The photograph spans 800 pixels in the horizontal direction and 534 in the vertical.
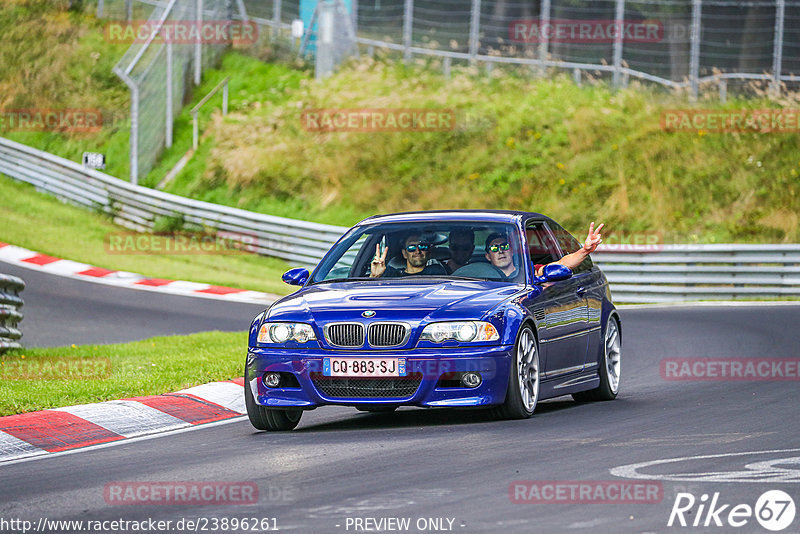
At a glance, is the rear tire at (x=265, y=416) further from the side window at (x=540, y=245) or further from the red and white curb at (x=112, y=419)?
the side window at (x=540, y=245)

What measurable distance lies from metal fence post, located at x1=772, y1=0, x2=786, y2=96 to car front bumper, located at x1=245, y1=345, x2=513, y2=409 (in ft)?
69.9

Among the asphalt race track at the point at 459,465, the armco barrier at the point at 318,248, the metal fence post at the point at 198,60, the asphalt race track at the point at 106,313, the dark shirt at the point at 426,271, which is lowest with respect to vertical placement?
the asphalt race track at the point at 106,313

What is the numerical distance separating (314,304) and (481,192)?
2169cm

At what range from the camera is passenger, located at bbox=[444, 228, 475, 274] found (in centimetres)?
1032

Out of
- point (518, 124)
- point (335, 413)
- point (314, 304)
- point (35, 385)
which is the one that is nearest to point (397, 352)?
point (314, 304)

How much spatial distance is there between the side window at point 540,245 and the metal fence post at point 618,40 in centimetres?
1943

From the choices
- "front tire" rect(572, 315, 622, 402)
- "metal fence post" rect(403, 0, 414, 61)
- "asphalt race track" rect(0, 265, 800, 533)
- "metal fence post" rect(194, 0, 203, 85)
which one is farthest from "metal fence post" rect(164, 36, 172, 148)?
"front tire" rect(572, 315, 622, 402)

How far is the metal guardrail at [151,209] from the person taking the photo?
27656mm

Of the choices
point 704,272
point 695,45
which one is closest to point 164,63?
point 695,45

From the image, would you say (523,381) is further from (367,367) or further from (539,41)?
(539,41)

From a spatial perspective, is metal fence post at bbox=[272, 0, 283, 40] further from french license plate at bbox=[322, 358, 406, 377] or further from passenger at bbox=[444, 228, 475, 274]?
french license plate at bbox=[322, 358, 406, 377]

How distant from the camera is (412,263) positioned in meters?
10.3

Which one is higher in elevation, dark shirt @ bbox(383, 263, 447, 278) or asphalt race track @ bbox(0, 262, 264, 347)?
dark shirt @ bbox(383, 263, 447, 278)

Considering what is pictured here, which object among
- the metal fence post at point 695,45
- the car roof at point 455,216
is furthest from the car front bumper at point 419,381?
the metal fence post at point 695,45
